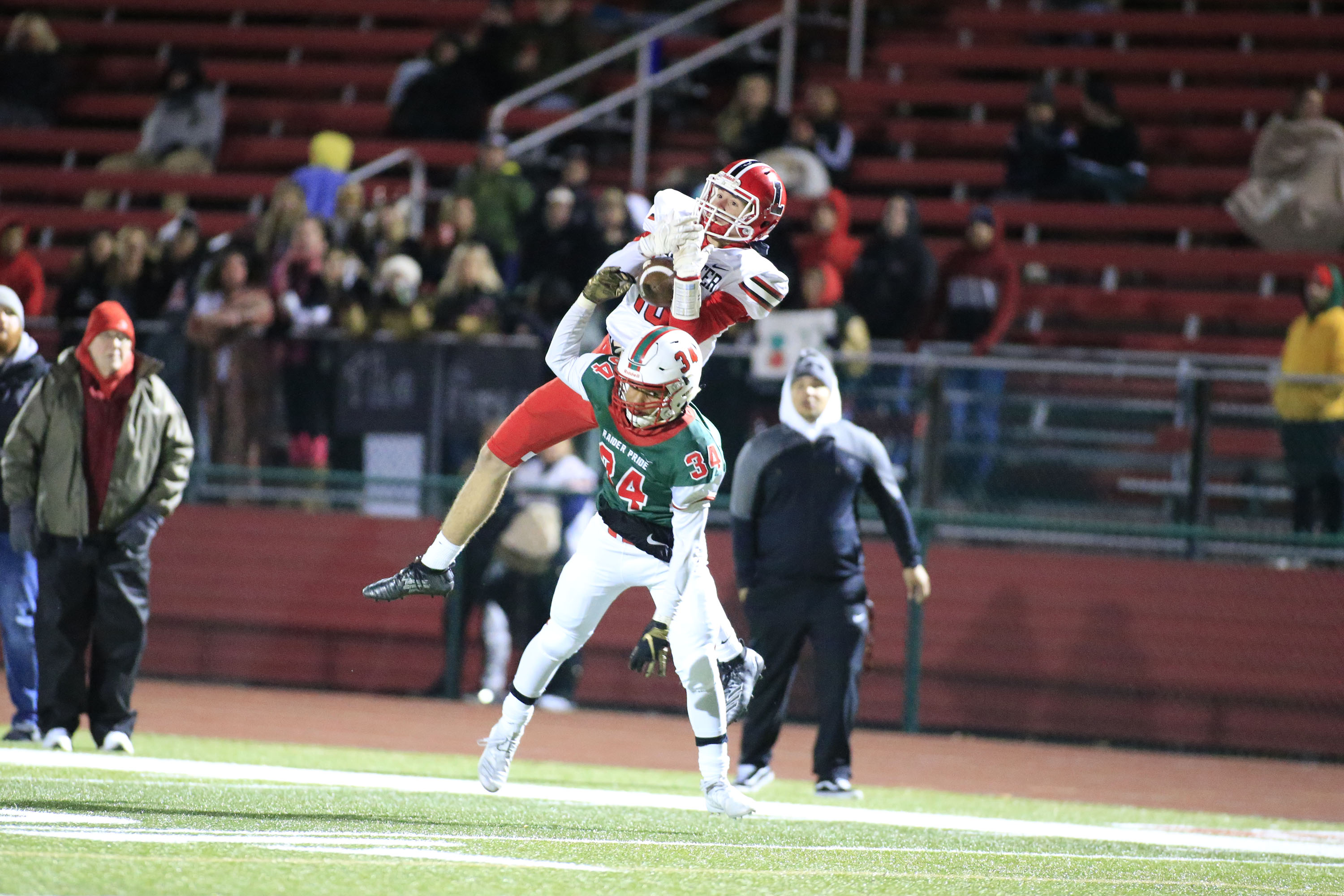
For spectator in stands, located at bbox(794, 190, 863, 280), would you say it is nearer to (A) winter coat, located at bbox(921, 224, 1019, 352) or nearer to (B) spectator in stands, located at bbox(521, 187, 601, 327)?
(A) winter coat, located at bbox(921, 224, 1019, 352)

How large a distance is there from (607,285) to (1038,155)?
9.25 m

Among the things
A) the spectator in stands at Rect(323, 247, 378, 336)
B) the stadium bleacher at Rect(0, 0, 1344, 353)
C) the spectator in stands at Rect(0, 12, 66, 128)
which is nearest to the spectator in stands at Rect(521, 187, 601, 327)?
the spectator in stands at Rect(323, 247, 378, 336)

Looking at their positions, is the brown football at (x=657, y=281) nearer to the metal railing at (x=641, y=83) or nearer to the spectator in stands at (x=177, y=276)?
the spectator in stands at (x=177, y=276)

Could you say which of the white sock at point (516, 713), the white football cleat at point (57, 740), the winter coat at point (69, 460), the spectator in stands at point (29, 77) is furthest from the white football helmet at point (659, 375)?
the spectator in stands at point (29, 77)

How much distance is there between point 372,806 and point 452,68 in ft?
37.7

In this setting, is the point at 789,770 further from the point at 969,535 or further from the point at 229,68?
the point at 229,68

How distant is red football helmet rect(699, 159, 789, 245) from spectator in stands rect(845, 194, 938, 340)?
6.12 meters

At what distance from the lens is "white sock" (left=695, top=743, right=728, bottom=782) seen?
8.01m

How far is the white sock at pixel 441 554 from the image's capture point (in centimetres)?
806

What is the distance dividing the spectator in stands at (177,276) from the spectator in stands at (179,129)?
3897mm

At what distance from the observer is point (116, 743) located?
10094 millimetres

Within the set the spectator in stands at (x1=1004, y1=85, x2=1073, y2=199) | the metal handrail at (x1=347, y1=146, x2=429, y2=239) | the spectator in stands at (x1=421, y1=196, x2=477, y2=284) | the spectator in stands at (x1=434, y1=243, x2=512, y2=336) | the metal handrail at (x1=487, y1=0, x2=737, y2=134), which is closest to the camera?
the spectator in stands at (x1=434, y1=243, x2=512, y2=336)

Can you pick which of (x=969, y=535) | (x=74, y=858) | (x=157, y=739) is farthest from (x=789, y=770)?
(x=74, y=858)

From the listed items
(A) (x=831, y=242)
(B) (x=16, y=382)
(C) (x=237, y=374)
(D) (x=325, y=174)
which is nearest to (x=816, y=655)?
(B) (x=16, y=382)
